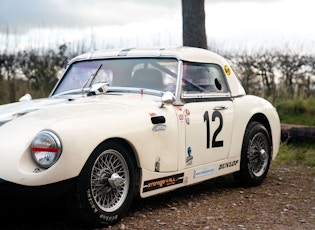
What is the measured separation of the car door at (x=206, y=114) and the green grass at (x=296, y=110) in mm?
6186

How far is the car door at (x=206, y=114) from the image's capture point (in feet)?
18.6

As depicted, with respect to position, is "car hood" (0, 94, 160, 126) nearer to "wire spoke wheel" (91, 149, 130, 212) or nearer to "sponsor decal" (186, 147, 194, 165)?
"wire spoke wheel" (91, 149, 130, 212)

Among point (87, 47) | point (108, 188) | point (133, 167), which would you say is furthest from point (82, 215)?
point (87, 47)

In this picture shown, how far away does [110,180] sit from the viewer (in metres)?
4.73

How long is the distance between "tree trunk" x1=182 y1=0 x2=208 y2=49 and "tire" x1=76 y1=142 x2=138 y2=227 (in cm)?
554

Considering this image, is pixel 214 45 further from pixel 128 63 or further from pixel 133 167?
pixel 133 167

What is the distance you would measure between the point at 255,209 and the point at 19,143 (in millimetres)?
2416

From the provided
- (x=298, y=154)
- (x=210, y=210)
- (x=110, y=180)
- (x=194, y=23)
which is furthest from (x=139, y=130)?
(x=194, y=23)

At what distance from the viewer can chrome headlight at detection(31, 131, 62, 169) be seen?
14.1ft

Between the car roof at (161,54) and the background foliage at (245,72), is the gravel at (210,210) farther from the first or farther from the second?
the background foliage at (245,72)

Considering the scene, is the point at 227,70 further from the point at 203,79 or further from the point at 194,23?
the point at 194,23

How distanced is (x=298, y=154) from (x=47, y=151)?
5.55 metres

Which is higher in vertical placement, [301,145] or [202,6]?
[202,6]

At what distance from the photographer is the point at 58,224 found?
4832mm
